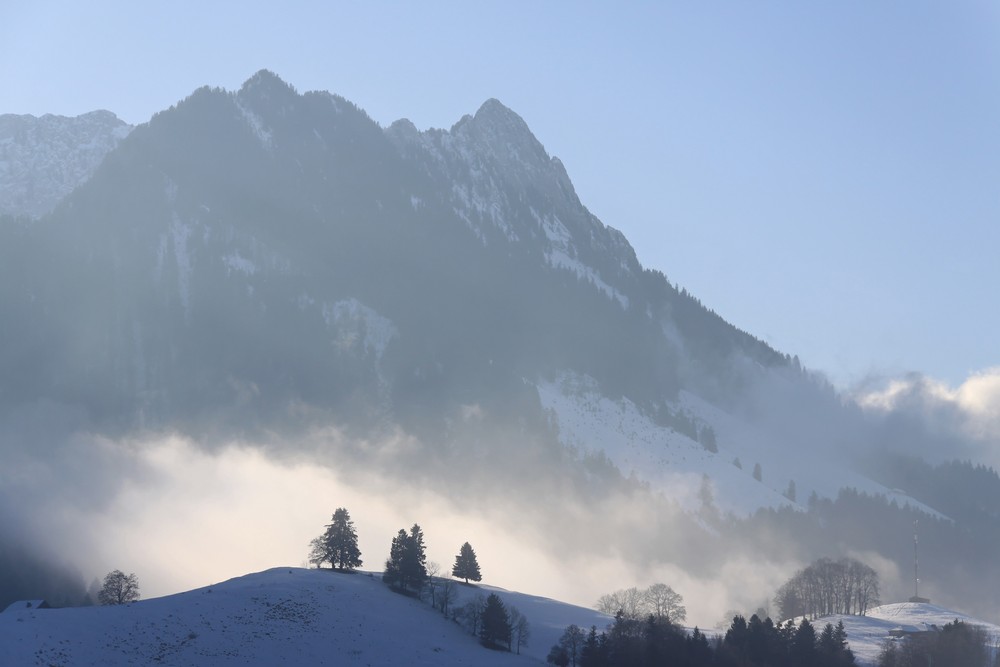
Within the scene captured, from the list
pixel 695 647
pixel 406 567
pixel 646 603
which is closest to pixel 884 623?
pixel 646 603

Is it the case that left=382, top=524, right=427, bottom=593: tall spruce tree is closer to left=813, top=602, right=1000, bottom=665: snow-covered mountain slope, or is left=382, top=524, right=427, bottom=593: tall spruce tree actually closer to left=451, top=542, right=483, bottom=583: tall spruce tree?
left=451, top=542, right=483, bottom=583: tall spruce tree

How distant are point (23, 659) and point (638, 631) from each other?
65.1 m

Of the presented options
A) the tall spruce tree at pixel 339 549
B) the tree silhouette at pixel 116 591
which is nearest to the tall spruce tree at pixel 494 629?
the tall spruce tree at pixel 339 549

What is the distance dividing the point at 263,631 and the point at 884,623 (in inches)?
3390

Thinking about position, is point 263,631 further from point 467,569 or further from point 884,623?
point 884,623

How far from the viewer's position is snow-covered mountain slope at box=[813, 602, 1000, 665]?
15507 cm

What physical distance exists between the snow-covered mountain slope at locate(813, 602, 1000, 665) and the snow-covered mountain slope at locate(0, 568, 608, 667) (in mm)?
36848

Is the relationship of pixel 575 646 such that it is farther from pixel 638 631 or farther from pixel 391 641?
pixel 391 641

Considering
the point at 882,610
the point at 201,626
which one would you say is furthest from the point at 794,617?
the point at 201,626

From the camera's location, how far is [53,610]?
128 m

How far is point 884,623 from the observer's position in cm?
17400

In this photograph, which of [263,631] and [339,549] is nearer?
[263,631]

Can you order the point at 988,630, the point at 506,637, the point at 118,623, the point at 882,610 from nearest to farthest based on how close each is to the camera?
the point at 118,623 < the point at 506,637 < the point at 988,630 < the point at 882,610

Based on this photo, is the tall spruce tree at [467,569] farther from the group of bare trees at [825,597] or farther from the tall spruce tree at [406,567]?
the group of bare trees at [825,597]
